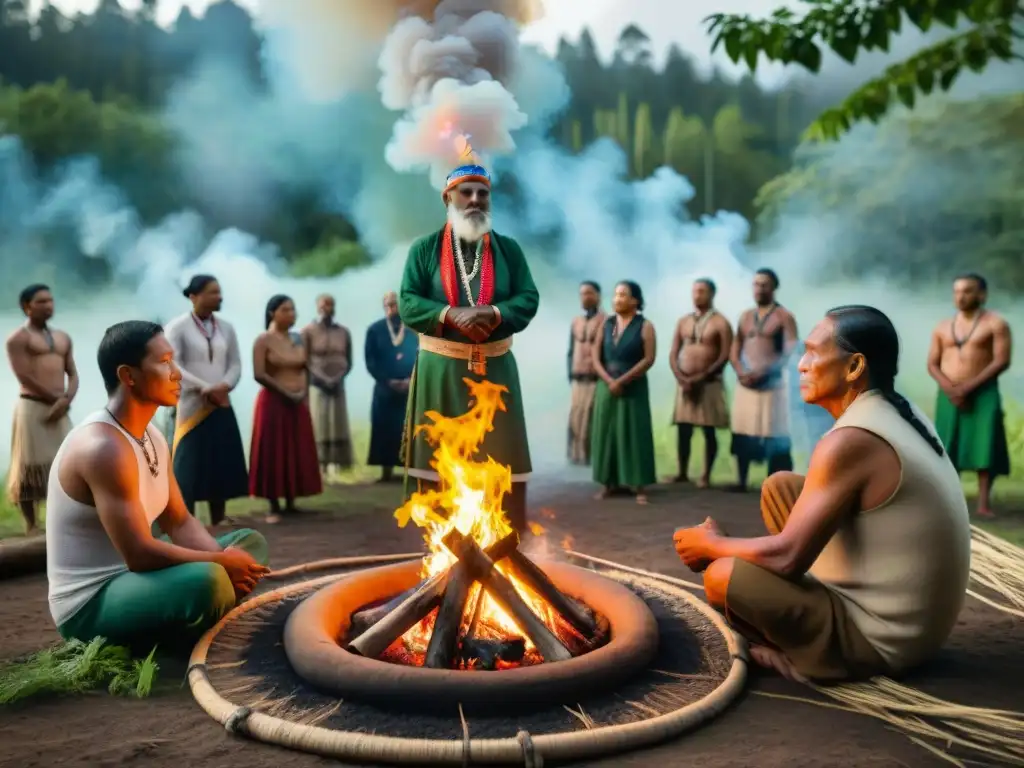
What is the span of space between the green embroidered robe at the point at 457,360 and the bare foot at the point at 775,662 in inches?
69.5

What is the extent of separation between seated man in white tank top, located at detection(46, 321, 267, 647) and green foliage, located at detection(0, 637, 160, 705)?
7 cm

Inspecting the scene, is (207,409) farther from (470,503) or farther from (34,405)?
(470,503)

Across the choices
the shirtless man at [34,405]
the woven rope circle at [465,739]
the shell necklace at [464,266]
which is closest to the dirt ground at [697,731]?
the woven rope circle at [465,739]

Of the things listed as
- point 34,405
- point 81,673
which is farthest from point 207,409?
point 81,673

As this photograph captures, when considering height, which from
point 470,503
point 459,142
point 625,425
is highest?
point 459,142

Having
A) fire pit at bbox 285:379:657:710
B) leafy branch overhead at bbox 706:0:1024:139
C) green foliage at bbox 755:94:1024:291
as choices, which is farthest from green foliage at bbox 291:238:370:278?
leafy branch overhead at bbox 706:0:1024:139

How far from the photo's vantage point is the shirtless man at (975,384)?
283 inches

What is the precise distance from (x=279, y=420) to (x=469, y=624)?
4.12m

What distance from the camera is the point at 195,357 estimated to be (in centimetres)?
661

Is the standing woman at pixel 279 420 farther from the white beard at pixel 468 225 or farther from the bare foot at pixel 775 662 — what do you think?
the bare foot at pixel 775 662

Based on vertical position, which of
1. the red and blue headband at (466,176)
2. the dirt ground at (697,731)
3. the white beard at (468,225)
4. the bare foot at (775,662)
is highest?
the red and blue headband at (466,176)

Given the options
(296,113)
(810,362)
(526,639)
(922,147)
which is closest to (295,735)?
(526,639)

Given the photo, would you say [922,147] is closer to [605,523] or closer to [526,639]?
[605,523]

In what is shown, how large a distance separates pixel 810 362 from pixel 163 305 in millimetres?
10991
